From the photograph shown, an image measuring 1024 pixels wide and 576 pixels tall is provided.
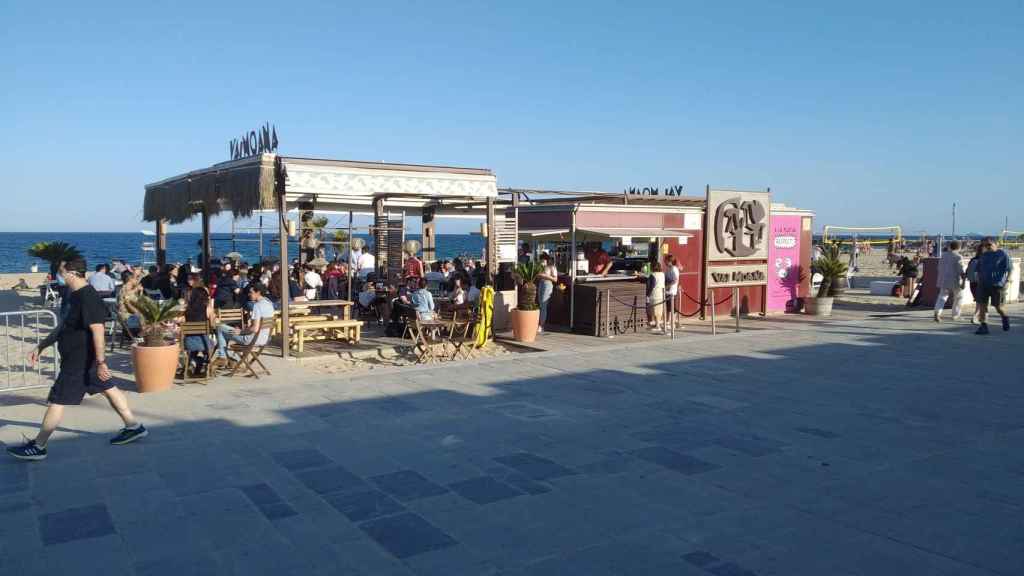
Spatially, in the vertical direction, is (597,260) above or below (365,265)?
above

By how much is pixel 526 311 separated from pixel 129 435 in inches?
267

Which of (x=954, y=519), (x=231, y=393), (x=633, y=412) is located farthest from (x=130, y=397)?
(x=954, y=519)

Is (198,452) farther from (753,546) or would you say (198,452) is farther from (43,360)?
(43,360)

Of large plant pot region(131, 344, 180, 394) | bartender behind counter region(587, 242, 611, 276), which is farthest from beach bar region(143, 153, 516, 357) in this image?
large plant pot region(131, 344, 180, 394)

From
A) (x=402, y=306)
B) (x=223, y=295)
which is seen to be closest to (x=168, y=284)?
(x=223, y=295)

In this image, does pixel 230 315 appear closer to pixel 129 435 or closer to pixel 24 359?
pixel 24 359

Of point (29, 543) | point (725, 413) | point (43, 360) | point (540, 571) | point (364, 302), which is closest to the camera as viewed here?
point (540, 571)

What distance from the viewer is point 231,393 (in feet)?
26.0

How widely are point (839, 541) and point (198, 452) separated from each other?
15.3 ft

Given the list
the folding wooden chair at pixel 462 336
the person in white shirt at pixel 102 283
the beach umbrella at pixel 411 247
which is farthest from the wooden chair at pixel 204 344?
the beach umbrella at pixel 411 247

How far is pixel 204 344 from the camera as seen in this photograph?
838 centimetres

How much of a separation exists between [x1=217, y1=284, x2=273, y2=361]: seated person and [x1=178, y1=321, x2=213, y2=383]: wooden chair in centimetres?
30

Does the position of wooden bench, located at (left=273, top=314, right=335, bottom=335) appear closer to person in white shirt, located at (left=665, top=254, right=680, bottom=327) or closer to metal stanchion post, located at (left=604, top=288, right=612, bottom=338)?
metal stanchion post, located at (left=604, top=288, right=612, bottom=338)

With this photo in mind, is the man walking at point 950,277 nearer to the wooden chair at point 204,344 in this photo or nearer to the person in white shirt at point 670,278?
the person in white shirt at point 670,278
